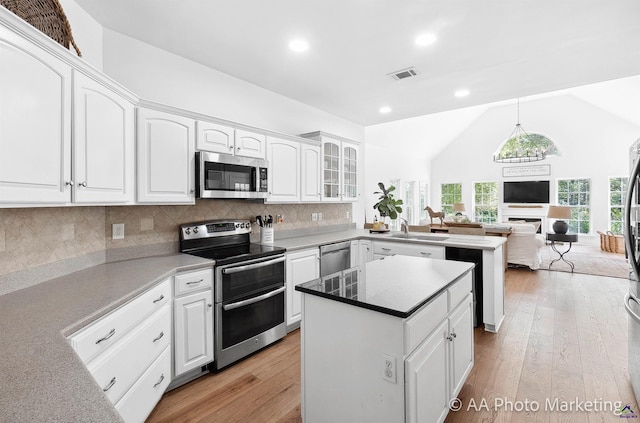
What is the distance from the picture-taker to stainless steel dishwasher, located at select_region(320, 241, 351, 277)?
339 centimetres

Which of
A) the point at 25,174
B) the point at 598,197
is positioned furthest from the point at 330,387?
the point at 598,197

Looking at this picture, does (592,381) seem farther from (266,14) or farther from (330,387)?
(266,14)

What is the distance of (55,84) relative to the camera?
4.76ft

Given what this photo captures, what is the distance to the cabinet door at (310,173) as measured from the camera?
3.60 m

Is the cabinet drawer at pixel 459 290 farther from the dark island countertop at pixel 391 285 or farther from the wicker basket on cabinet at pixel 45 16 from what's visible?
the wicker basket on cabinet at pixel 45 16

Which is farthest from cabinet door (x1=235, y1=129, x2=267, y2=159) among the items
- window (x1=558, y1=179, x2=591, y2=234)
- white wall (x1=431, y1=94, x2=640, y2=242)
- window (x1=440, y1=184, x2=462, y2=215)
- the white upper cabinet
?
window (x1=558, y1=179, x2=591, y2=234)

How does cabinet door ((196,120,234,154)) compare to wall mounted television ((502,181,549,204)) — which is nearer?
cabinet door ((196,120,234,154))

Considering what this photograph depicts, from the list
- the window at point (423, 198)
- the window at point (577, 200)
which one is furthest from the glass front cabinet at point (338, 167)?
the window at point (577, 200)

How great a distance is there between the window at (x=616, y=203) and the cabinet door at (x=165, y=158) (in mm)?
10751

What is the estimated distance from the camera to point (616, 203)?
826cm


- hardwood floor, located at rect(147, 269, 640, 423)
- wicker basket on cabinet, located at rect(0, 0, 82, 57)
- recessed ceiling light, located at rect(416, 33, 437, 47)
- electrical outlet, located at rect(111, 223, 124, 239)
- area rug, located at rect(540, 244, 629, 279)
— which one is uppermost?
recessed ceiling light, located at rect(416, 33, 437, 47)

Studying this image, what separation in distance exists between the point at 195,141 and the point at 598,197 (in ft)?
34.9

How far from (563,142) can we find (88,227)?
1135 cm

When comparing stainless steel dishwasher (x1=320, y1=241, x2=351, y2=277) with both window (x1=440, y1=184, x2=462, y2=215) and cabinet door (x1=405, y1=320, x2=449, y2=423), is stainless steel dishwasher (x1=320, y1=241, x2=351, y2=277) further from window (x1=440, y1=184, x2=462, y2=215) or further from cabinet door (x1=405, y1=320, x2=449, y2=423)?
window (x1=440, y1=184, x2=462, y2=215)
